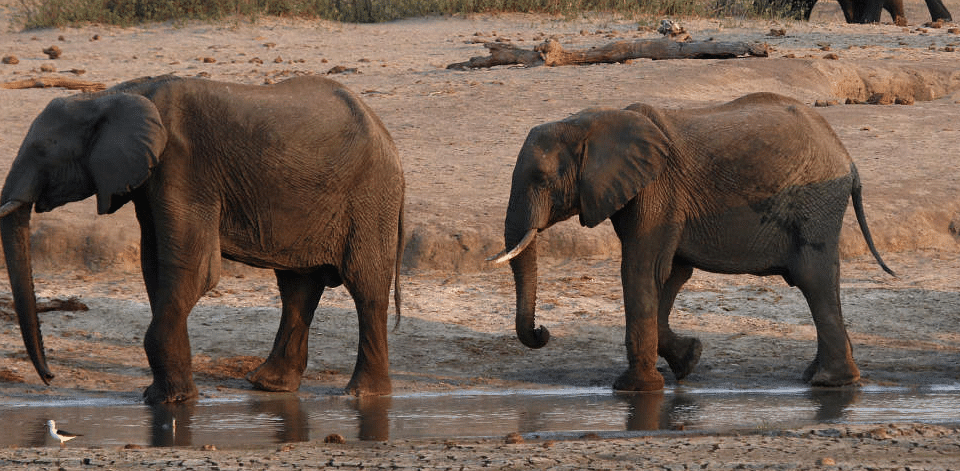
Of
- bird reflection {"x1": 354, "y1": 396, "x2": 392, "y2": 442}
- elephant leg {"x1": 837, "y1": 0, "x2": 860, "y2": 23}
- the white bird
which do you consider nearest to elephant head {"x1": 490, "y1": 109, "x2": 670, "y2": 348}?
bird reflection {"x1": 354, "y1": 396, "x2": 392, "y2": 442}

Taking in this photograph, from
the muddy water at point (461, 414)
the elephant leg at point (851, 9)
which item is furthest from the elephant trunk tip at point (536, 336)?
the elephant leg at point (851, 9)

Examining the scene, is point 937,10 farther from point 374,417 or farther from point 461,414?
point 374,417

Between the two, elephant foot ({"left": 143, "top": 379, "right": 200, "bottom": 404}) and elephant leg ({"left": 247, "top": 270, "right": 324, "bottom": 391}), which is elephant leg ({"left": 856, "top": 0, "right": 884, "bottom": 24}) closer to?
elephant leg ({"left": 247, "top": 270, "right": 324, "bottom": 391})

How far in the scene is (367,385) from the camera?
7.77 metres

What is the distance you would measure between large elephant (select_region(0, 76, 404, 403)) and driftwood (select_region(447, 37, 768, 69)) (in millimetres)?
7528

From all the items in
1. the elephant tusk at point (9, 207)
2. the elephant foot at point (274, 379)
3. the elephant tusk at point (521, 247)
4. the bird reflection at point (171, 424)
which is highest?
the elephant tusk at point (9, 207)

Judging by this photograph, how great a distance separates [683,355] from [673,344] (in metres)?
0.08

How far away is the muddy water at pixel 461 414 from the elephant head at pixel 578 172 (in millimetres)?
740

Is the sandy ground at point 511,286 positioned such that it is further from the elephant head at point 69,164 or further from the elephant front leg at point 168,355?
the elephant head at point 69,164

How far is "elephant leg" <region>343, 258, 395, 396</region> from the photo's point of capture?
25.5ft

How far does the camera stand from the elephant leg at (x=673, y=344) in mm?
8156

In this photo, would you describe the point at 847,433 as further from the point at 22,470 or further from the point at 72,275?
the point at 72,275

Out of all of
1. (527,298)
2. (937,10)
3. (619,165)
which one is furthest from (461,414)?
(937,10)

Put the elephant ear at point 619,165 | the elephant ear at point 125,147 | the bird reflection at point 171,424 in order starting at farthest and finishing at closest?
the elephant ear at point 619,165 → the elephant ear at point 125,147 → the bird reflection at point 171,424
